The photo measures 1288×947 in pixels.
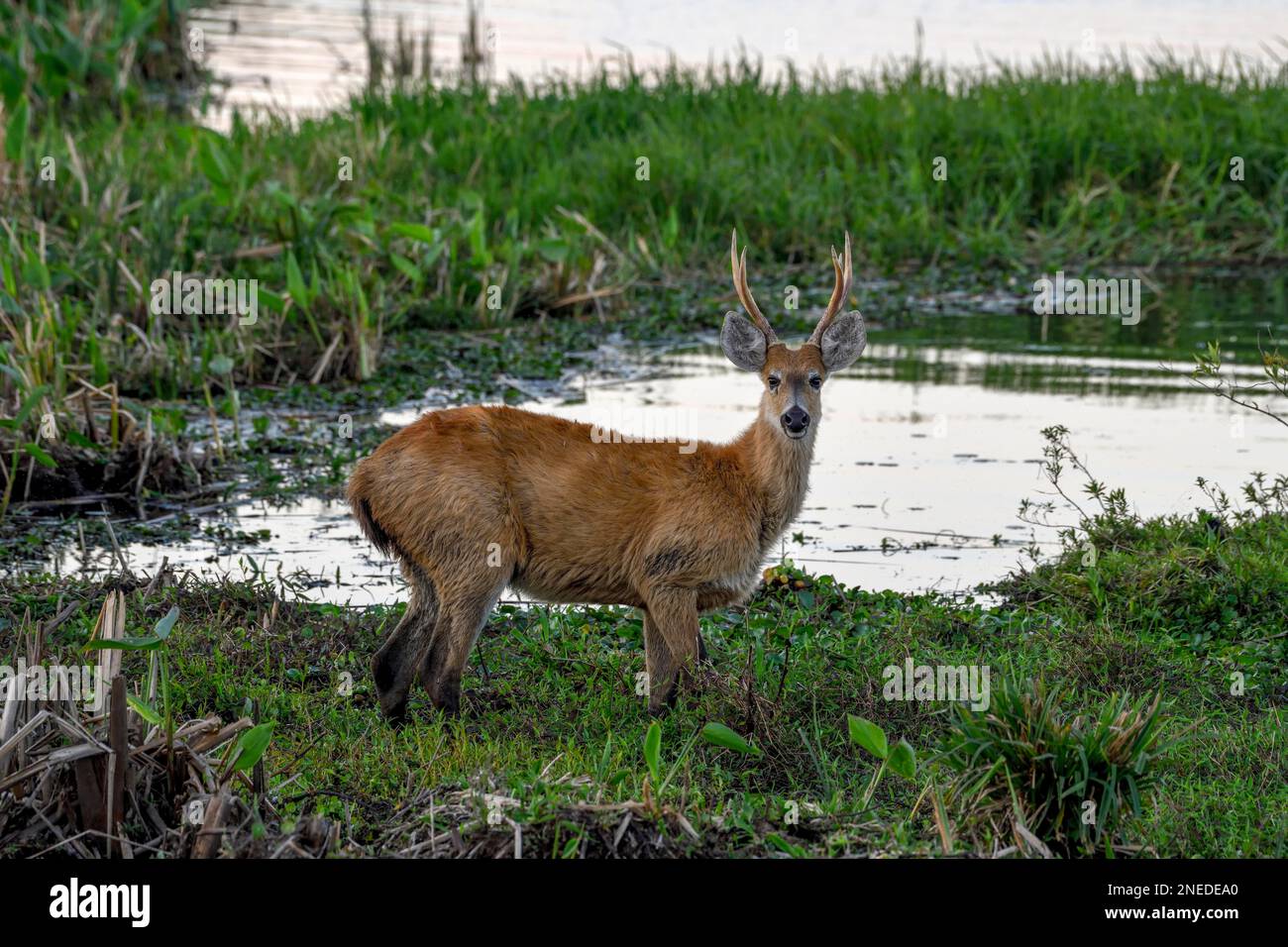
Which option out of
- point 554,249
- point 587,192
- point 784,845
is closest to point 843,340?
point 784,845

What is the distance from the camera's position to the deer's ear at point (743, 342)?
283 inches

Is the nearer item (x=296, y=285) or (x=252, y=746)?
(x=252, y=746)

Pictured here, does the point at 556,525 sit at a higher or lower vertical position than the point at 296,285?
lower

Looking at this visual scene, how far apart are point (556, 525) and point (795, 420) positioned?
1.01 m

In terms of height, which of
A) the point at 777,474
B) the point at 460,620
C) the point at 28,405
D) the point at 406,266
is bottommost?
the point at 460,620

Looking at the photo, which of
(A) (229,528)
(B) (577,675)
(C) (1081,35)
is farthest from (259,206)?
(C) (1081,35)

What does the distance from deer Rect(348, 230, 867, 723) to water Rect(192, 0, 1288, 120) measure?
1359cm

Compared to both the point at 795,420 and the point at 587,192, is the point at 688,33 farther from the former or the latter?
the point at 795,420

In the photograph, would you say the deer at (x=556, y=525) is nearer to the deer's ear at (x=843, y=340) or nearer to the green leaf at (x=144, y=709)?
the deer's ear at (x=843, y=340)

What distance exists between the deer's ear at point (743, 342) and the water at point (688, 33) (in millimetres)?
13189

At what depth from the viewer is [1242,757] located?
239 inches

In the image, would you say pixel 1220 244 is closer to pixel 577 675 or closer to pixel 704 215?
pixel 704 215

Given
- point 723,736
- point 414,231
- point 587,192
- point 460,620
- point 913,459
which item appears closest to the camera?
point 723,736

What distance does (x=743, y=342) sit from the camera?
23.8 ft
